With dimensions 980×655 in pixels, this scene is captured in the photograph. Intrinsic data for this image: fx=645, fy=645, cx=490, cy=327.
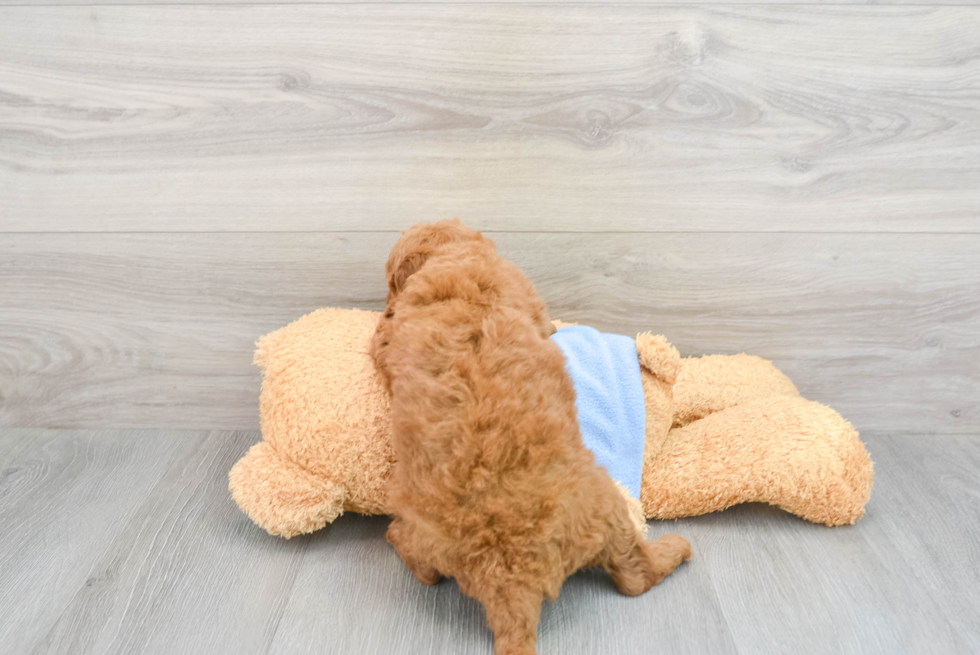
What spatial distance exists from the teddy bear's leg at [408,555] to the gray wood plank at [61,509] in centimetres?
40

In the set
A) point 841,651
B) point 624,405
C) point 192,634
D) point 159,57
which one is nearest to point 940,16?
point 624,405

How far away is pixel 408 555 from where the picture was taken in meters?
0.75

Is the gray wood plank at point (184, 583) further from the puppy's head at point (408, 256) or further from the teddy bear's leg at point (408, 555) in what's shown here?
the puppy's head at point (408, 256)

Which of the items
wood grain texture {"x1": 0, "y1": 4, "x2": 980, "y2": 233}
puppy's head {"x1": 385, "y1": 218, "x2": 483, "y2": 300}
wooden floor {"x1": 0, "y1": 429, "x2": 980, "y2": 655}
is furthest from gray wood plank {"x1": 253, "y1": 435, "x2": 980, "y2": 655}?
wood grain texture {"x1": 0, "y1": 4, "x2": 980, "y2": 233}

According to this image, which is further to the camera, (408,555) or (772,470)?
(772,470)

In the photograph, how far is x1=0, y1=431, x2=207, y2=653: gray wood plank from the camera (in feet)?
2.60

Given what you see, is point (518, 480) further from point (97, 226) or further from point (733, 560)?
point (97, 226)

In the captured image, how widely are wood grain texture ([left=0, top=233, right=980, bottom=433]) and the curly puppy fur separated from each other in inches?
12.8

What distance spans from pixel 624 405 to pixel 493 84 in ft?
1.68

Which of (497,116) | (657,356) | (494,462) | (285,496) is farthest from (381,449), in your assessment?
(497,116)

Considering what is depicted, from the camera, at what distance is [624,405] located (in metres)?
0.84

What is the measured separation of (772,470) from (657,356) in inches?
9.0

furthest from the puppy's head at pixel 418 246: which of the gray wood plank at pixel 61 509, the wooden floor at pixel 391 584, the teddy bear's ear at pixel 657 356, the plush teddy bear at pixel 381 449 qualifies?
the gray wood plank at pixel 61 509

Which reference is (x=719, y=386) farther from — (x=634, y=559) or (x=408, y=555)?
(x=408, y=555)
